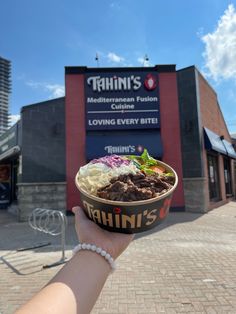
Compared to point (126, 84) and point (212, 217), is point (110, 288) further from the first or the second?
point (126, 84)

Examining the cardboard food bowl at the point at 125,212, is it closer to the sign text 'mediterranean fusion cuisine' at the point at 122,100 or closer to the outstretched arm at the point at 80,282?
the outstretched arm at the point at 80,282

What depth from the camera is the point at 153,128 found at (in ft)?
42.3

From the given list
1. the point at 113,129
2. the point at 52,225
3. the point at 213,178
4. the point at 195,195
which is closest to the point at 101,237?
the point at 52,225

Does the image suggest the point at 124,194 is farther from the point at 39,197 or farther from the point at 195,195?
the point at 195,195

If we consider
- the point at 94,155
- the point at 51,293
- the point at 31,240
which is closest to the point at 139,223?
the point at 51,293

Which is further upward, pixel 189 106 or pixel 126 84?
pixel 126 84

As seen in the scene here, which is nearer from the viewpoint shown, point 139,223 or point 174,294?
point 139,223

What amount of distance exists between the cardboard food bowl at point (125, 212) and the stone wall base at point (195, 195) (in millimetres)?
11335

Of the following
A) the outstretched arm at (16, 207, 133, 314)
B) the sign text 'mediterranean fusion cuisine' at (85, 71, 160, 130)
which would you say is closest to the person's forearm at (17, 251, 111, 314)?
the outstretched arm at (16, 207, 133, 314)

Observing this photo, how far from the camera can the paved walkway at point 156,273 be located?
3783 mm

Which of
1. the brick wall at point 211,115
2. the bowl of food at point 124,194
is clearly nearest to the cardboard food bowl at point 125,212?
the bowl of food at point 124,194

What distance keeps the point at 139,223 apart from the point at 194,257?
4.76m

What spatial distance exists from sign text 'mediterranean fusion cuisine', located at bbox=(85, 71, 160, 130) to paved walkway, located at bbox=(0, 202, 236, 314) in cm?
575

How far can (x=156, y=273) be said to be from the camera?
4.95 m
